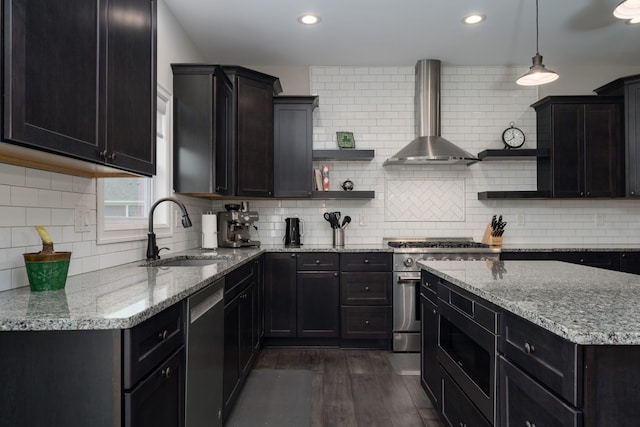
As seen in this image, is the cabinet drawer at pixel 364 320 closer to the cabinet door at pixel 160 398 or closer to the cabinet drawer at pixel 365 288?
the cabinet drawer at pixel 365 288

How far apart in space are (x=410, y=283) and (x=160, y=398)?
9.10 feet

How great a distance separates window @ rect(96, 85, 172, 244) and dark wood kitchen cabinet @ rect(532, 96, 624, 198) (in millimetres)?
3708

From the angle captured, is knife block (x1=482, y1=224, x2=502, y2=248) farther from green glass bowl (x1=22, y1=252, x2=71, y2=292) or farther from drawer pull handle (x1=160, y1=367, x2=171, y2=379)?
green glass bowl (x1=22, y1=252, x2=71, y2=292)

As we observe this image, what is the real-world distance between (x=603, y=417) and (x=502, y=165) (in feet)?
12.4

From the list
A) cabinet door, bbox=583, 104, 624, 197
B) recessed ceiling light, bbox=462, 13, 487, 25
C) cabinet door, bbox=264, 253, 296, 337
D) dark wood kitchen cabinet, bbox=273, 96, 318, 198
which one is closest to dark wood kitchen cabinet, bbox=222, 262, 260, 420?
cabinet door, bbox=264, 253, 296, 337

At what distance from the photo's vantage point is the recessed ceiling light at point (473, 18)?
10.7 feet

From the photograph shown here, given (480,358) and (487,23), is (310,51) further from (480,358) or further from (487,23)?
(480,358)

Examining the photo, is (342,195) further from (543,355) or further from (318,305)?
(543,355)

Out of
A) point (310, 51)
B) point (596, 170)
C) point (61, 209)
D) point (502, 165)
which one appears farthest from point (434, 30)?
point (61, 209)

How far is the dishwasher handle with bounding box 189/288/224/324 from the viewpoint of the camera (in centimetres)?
169

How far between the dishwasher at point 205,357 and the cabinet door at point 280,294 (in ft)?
5.12

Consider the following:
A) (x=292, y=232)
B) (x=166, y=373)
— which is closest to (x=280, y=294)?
(x=292, y=232)

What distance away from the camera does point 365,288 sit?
12.4 feet

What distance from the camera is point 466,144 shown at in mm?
4422
